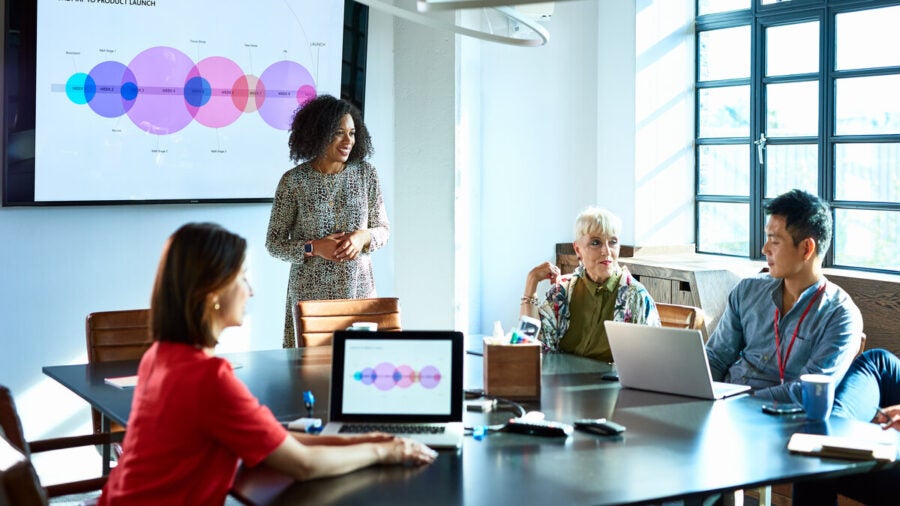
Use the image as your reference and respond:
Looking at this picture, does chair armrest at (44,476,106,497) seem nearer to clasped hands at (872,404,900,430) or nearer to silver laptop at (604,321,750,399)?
silver laptop at (604,321,750,399)

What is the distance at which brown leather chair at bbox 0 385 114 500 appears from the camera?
190cm

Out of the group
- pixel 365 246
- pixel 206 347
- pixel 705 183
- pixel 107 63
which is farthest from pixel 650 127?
pixel 206 347

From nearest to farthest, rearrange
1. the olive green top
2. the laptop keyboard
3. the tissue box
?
1. the laptop keyboard
2. the tissue box
3. the olive green top

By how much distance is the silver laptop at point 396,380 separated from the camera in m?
2.81

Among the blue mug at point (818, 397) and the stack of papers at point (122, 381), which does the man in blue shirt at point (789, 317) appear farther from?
the stack of papers at point (122, 381)

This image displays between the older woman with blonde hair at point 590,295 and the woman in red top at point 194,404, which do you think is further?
the older woman with blonde hair at point 590,295

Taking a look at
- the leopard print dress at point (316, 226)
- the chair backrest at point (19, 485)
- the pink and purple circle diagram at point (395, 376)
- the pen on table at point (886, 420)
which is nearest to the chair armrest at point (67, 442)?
the pink and purple circle diagram at point (395, 376)

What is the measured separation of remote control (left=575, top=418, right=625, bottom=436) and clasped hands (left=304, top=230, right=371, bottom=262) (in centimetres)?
191

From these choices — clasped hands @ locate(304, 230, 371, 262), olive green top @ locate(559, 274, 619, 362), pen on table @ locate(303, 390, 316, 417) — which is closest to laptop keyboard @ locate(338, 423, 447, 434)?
pen on table @ locate(303, 390, 316, 417)

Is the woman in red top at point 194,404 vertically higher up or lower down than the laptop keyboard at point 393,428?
higher up

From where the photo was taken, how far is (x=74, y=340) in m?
5.03

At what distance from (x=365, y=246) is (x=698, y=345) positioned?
76.9 inches

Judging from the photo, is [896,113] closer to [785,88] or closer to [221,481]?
[785,88]

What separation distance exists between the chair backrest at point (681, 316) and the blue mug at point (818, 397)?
1108mm
